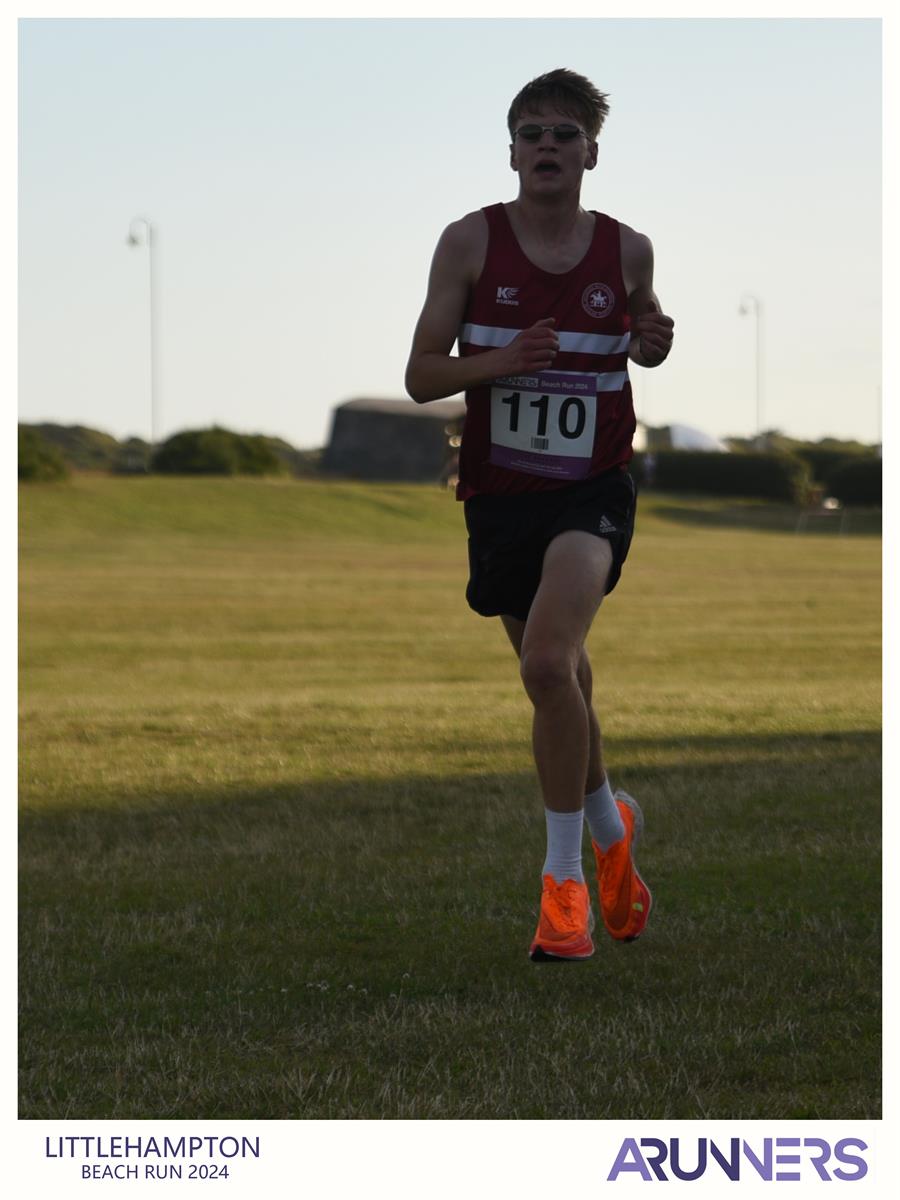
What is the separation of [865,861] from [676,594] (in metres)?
22.0

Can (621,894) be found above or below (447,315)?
below

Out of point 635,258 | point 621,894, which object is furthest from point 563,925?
point 635,258

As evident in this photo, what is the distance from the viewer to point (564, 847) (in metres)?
5.42

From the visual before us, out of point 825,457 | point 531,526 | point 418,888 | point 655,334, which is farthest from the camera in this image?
point 825,457

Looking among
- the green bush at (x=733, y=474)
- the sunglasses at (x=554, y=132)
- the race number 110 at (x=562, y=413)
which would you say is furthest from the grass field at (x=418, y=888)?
the green bush at (x=733, y=474)

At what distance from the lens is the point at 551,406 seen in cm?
543

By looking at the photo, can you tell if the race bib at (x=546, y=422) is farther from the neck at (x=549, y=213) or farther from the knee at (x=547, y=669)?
the knee at (x=547, y=669)

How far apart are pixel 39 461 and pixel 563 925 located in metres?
52.9

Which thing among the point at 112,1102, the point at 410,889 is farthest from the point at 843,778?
the point at 112,1102

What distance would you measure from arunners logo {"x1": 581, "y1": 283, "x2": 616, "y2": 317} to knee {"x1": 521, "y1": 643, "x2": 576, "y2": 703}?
108 centimetres

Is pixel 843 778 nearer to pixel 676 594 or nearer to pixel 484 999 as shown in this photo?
pixel 484 999

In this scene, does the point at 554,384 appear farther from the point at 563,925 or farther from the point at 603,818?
the point at 563,925

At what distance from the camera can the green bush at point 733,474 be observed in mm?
69062

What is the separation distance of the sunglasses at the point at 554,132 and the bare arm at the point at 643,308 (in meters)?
0.41
